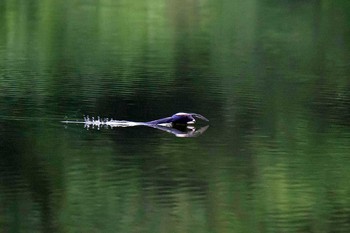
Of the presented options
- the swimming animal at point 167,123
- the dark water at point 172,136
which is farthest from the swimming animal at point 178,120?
the dark water at point 172,136

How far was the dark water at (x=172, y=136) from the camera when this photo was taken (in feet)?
50.4

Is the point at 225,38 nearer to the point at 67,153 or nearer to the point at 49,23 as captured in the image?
the point at 49,23

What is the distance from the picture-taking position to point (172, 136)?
1970cm

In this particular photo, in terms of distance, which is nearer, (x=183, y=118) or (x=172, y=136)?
(x=172, y=136)

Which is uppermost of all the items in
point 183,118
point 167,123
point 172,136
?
point 183,118

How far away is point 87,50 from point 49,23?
8862mm

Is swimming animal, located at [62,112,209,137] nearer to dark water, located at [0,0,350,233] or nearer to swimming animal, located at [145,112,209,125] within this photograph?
swimming animal, located at [145,112,209,125]

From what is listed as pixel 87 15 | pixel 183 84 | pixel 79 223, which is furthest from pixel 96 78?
pixel 87 15

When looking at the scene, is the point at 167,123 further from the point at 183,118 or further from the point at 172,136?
the point at 172,136

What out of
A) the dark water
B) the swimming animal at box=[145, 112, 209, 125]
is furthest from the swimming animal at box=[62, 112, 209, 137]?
the dark water

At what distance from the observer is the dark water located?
15.4 metres

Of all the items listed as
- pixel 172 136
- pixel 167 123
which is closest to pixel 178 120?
pixel 167 123

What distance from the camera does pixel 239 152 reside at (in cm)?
1861

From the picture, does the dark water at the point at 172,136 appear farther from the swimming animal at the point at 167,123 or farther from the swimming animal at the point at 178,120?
the swimming animal at the point at 178,120
